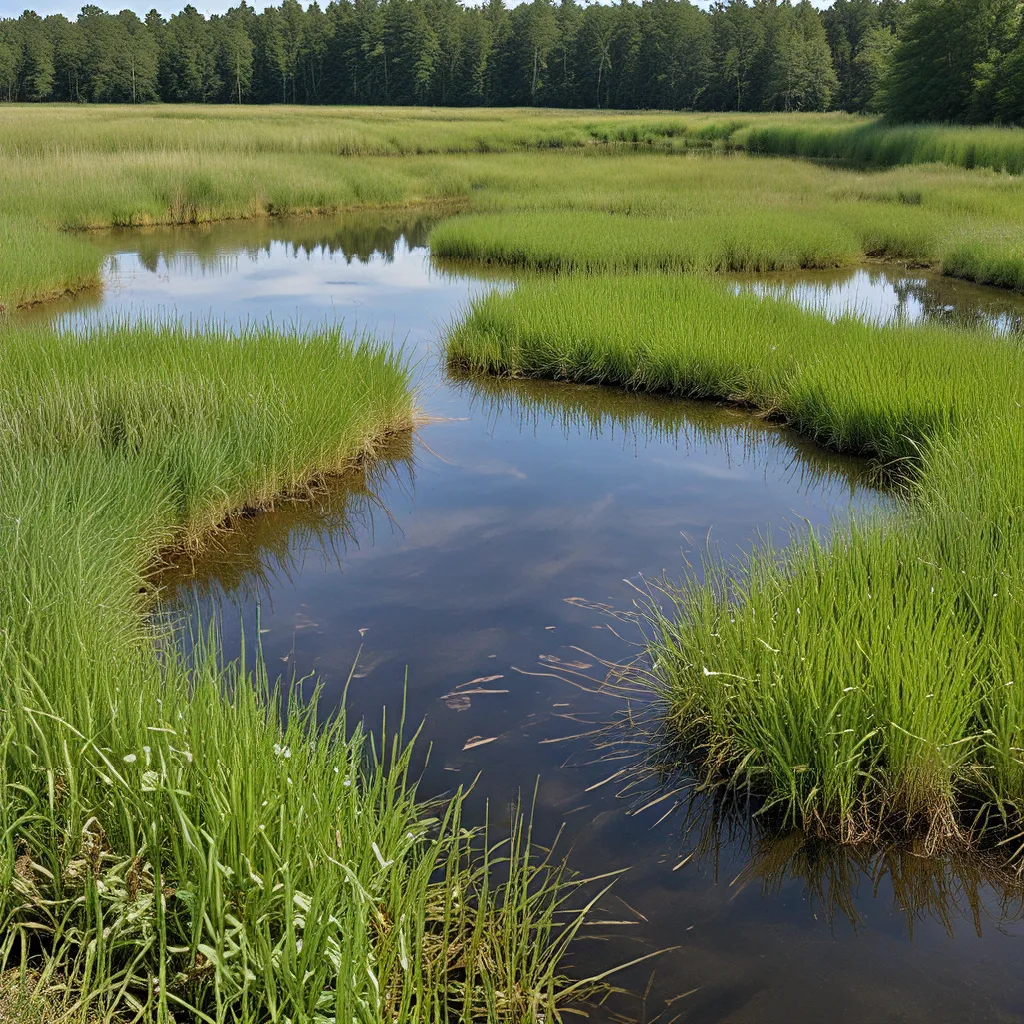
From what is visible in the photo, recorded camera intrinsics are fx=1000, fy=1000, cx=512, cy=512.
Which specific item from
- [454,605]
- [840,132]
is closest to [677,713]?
[454,605]

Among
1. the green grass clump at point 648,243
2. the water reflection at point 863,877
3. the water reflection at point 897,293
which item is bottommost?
the water reflection at point 863,877

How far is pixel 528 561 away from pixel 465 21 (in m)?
80.7

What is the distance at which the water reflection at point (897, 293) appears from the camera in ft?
35.1

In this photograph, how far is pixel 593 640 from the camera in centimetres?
449

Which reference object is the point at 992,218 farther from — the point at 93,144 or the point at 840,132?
the point at 93,144

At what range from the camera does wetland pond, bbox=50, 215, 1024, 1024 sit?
273cm

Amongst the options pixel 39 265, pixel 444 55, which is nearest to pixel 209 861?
pixel 39 265

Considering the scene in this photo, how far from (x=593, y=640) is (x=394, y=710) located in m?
1.03

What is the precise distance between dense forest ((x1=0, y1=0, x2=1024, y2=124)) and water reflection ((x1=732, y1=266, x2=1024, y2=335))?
48314 millimetres

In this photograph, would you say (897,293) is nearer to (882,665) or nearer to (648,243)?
(648,243)

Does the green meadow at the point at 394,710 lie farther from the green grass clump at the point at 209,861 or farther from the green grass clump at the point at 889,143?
the green grass clump at the point at 889,143

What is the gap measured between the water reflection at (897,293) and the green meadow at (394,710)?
1.57m

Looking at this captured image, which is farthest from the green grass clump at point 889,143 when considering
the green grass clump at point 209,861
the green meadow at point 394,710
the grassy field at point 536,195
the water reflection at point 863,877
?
the green grass clump at point 209,861

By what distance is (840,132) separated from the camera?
96.6 ft
